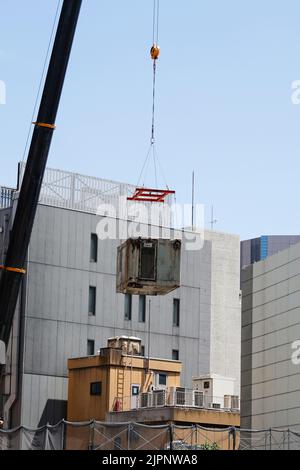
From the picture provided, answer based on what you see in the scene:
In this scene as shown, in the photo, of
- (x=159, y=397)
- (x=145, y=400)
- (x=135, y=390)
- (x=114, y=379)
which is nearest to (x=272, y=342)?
(x=159, y=397)

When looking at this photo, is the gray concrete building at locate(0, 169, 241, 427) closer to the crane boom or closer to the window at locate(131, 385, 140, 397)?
the window at locate(131, 385, 140, 397)

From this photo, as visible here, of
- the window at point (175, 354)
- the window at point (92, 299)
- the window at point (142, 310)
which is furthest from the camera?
the window at point (175, 354)

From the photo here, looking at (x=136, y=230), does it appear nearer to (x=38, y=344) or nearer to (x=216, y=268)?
(x=38, y=344)

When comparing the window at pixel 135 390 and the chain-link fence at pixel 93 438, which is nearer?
the chain-link fence at pixel 93 438

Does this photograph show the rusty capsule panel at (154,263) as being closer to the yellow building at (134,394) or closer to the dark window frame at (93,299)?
the yellow building at (134,394)

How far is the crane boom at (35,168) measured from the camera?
1470 inches

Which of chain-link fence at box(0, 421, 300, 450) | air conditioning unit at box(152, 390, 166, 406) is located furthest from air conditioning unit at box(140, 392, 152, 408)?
chain-link fence at box(0, 421, 300, 450)

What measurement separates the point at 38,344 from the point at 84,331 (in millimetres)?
3991

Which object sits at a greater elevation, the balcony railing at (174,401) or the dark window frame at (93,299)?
the dark window frame at (93,299)

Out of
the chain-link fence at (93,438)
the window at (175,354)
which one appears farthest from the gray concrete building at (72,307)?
the chain-link fence at (93,438)

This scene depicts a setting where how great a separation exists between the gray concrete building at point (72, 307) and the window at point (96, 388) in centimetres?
553

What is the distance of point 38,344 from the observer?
8231 centimetres

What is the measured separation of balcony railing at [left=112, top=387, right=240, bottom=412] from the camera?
70938 millimetres

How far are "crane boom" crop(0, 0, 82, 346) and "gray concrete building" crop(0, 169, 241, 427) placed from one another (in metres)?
43.5
